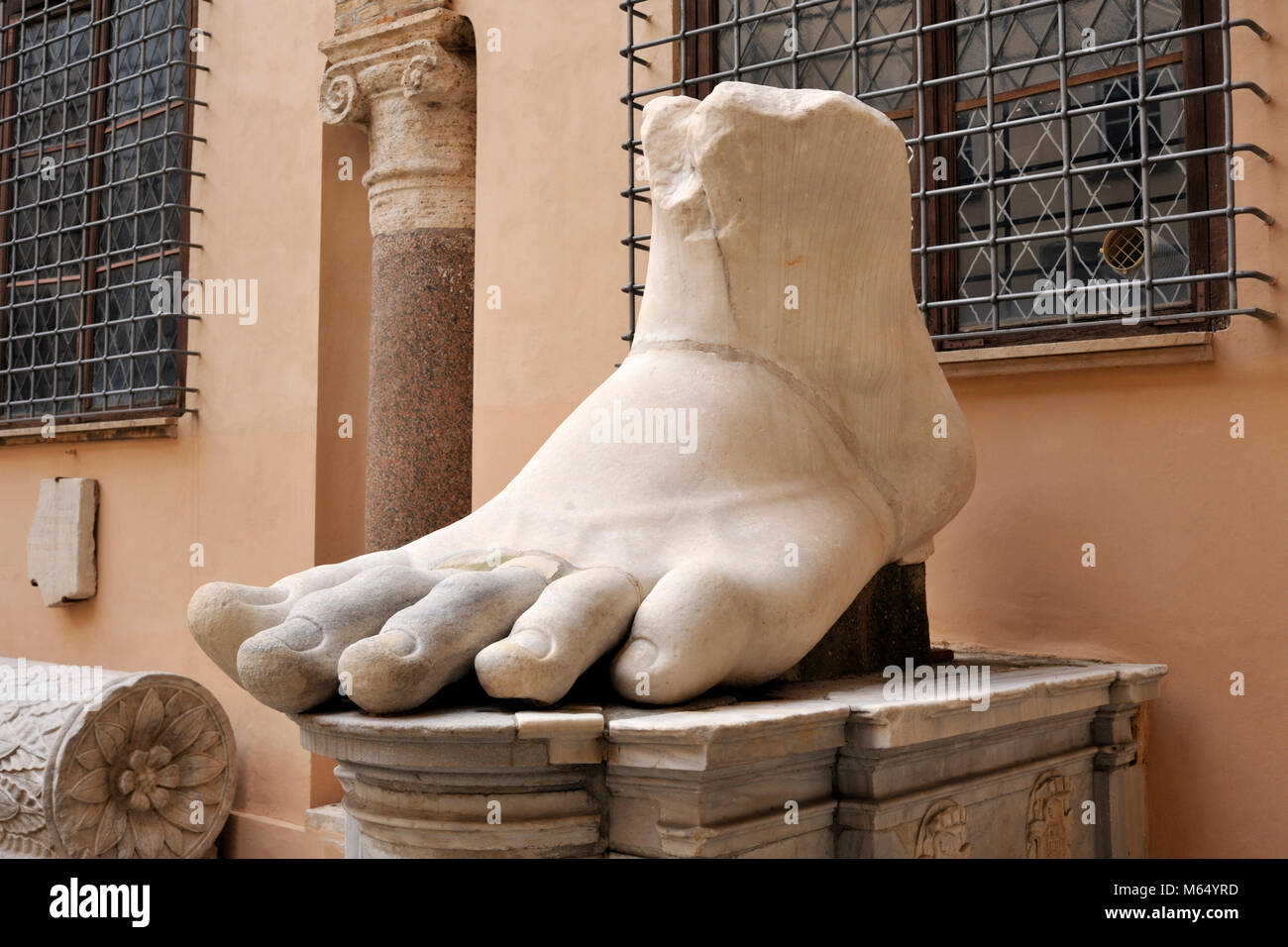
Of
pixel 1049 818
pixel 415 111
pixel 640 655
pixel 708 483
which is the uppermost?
pixel 415 111

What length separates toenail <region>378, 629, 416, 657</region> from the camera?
1872 millimetres

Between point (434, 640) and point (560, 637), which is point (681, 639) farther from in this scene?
point (434, 640)

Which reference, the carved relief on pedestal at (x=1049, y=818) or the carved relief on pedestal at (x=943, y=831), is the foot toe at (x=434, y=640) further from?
the carved relief on pedestal at (x=1049, y=818)

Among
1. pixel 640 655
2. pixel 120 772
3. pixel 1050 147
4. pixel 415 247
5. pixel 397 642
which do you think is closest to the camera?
pixel 397 642

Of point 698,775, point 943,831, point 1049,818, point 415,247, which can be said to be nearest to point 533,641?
point 698,775

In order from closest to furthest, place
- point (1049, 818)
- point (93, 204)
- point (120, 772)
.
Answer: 1. point (1049, 818)
2. point (120, 772)
3. point (93, 204)

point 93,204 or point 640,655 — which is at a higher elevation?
point 93,204

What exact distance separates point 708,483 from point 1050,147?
5.69ft

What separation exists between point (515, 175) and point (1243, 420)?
2.58 meters

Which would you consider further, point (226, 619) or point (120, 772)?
point (120, 772)

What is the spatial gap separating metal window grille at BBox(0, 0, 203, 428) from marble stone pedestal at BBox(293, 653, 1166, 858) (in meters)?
4.01

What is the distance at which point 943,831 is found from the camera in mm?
2287

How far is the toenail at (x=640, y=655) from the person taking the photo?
1.98 metres

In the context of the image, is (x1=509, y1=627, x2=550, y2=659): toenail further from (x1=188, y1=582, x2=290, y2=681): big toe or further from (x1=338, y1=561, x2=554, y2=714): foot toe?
(x1=188, y1=582, x2=290, y2=681): big toe
